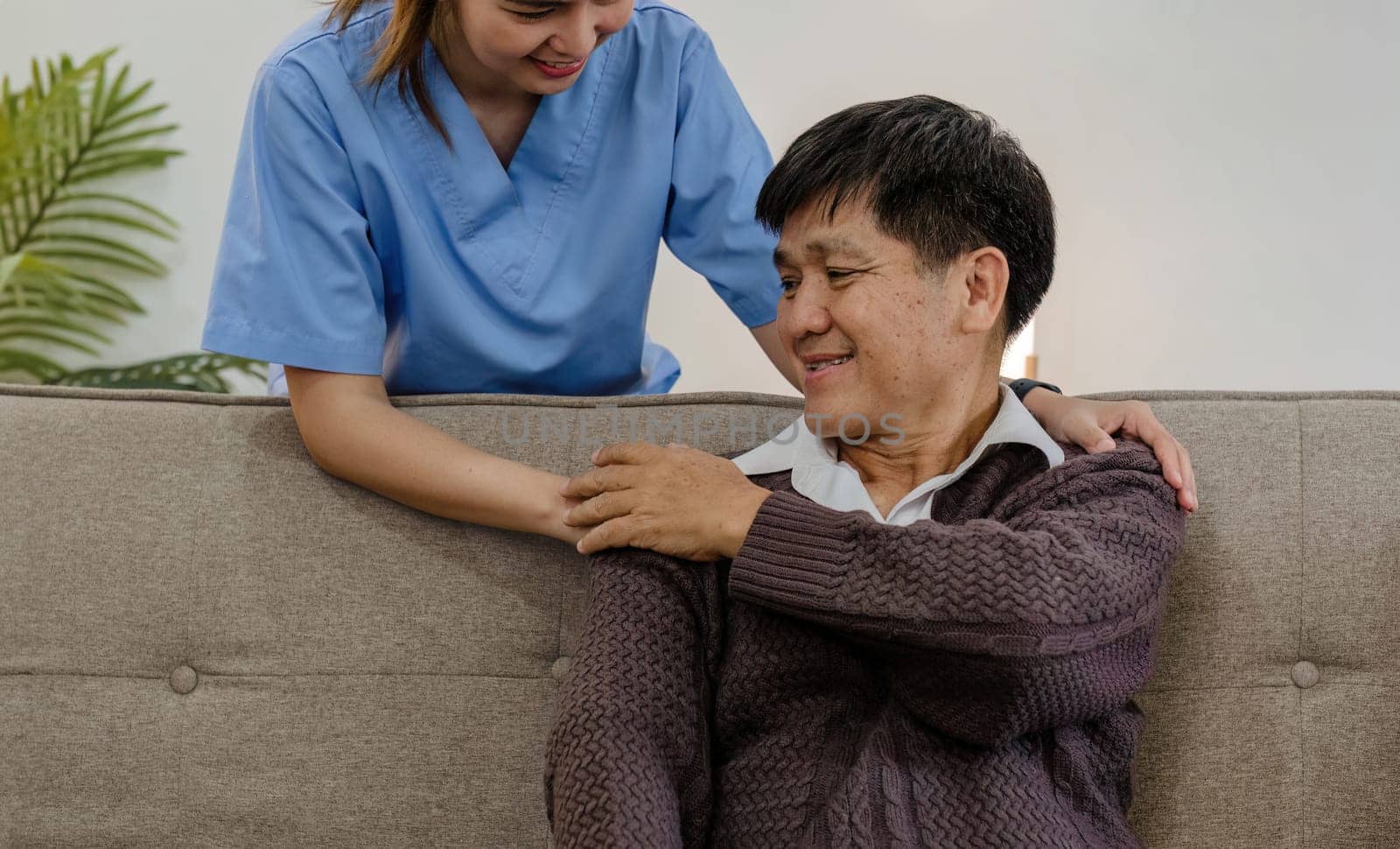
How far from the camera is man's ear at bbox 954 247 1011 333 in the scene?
44.2 inches

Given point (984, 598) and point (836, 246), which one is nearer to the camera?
point (984, 598)

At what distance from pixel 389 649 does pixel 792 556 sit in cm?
50

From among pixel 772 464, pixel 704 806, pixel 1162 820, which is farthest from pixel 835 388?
pixel 1162 820

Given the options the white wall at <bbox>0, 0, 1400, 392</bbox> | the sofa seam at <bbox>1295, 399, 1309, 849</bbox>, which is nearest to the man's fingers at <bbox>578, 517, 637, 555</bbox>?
the sofa seam at <bbox>1295, 399, 1309, 849</bbox>

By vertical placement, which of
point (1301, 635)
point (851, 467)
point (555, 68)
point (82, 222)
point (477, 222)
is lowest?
point (1301, 635)

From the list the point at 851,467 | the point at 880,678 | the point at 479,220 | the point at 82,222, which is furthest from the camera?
the point at 82,222

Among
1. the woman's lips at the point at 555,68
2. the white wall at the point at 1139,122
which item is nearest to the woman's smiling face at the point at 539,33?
the woman's lips at the point at 555,68

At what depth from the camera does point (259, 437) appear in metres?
1.29

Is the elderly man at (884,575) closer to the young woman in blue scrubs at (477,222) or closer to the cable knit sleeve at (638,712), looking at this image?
the cable knit sleeve at (638,712)

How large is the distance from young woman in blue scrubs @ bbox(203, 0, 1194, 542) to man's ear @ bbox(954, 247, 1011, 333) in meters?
0.17

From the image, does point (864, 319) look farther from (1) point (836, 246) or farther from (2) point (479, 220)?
(2) point (479, 220)

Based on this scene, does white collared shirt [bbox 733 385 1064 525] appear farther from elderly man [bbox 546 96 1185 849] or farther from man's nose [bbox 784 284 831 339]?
man's nose [bbox 784 284 831 339]

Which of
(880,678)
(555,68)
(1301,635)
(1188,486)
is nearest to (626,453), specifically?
(880,678)

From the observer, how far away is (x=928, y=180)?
43.4 inches
